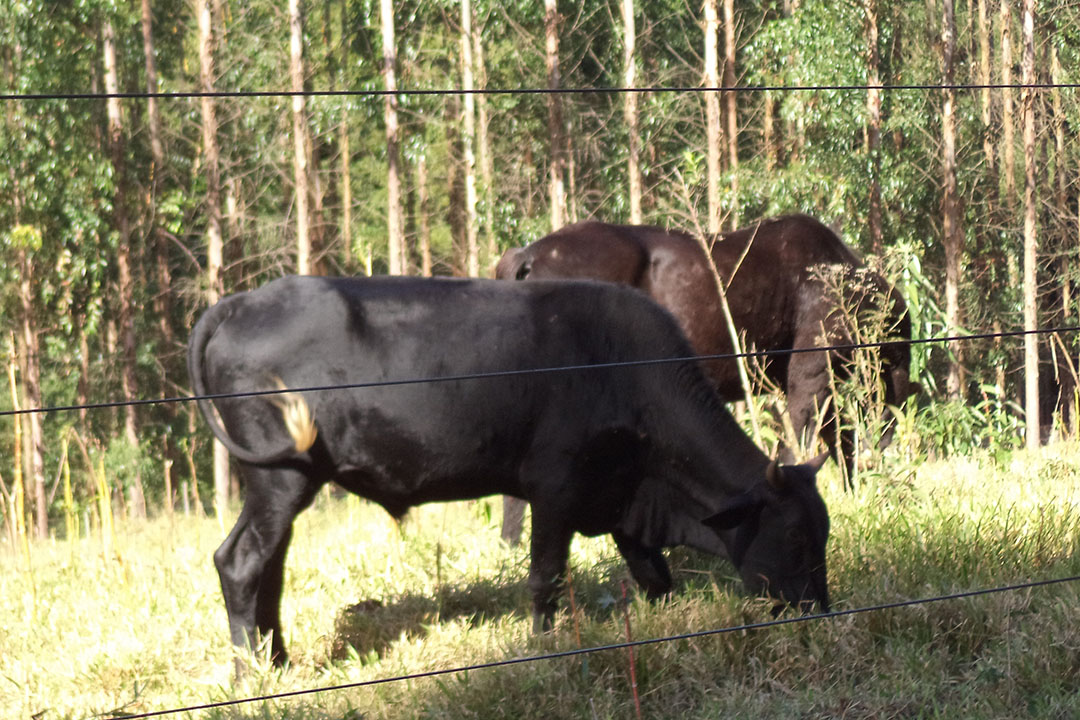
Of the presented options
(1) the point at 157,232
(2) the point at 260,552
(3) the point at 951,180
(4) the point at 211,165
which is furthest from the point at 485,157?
(2) the point at 260,552

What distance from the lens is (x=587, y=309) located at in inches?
201

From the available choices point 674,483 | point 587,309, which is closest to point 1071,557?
point 674,483

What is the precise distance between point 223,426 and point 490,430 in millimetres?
1217

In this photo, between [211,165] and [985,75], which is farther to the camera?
[985,75]

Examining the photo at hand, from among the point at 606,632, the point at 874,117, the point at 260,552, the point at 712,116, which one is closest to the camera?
the point at 606,632

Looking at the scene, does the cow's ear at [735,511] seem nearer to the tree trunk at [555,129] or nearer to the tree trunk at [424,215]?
the tree trunk at [555,129]

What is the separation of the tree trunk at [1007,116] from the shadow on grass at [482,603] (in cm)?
1522

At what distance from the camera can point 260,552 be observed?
193 inches

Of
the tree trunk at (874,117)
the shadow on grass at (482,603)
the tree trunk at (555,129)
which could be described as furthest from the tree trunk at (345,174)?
the shadow on grass at (482,603)

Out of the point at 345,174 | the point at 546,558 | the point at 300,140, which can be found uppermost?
the point at 345,174

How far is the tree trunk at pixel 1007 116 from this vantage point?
1903 centimetres

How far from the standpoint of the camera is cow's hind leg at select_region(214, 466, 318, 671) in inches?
192

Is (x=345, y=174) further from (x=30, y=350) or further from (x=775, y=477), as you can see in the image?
(x=775, y=477)

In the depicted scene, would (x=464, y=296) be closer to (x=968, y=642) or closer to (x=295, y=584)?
(x=295, y=584)
